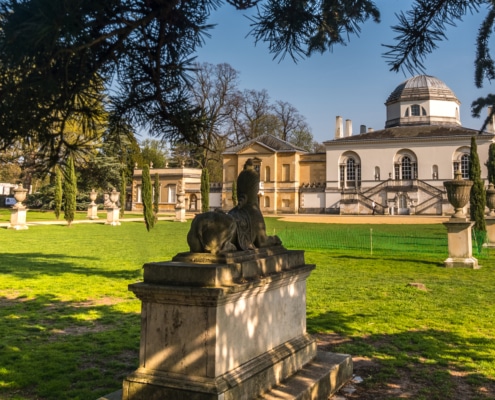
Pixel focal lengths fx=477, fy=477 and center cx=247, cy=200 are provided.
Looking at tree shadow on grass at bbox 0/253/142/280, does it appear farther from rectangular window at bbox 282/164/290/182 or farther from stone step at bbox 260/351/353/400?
rectangular window at bbox 282/164/290/182

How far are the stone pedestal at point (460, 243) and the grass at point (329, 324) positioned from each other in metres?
0.44

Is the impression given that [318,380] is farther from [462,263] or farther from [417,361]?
[462,263]

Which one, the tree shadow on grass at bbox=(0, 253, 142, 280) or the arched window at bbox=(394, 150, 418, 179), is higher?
the arched window at bbox=(394, 150, 418, 179)

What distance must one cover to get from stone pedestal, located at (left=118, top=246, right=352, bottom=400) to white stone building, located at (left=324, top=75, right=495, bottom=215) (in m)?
44.7

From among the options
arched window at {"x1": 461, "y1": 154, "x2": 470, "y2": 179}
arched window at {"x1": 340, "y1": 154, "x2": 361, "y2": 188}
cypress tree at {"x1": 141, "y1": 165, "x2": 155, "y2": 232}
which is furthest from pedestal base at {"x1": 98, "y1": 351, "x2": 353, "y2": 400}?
arched window at {"x1": 340, "y1": 154, "x2": 361, "y2": 188}

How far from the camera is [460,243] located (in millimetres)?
12258

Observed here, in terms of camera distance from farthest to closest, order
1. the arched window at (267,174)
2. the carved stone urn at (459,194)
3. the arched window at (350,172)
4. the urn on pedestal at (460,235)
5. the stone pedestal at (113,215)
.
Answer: the arched window at (267,174) → the arched window at (350,172) → the stone pedestal at (113,215) → the carved stone urn at (459,194) → the urn on pedestal at (460,235)

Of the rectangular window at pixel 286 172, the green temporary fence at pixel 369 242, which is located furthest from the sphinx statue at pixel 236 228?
the rectangular window at pixel 286 172

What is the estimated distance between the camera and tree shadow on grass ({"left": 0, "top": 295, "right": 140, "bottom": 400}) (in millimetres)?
4184

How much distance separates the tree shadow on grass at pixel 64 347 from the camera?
4.18 metres

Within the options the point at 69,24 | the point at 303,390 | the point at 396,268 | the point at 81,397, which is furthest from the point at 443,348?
the point at 396,268

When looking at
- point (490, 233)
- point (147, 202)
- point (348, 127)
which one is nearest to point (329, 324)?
point (490, 233)

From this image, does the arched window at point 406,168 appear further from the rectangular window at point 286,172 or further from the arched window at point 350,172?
the rectangular window at point 286,172

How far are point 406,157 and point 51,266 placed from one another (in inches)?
1713
